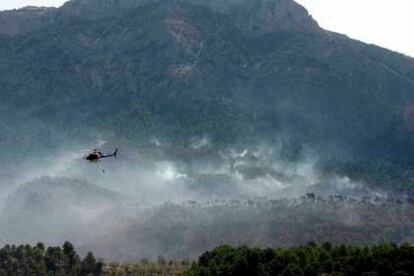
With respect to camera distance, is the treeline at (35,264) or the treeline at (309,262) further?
the treeline at (35,264)

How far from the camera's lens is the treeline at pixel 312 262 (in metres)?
138

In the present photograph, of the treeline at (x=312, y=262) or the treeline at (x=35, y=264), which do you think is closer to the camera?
the treeline at (x=312, y=262)

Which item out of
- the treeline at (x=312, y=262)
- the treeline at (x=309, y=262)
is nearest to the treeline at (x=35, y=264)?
the treeline at (x=309, y=262)

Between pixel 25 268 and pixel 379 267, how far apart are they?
94.3m

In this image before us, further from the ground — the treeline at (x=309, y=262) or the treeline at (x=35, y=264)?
the treeline at (x=35, y=264)

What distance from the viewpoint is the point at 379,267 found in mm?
137250

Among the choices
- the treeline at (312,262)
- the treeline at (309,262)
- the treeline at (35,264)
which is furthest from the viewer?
the treeline at (35,264)

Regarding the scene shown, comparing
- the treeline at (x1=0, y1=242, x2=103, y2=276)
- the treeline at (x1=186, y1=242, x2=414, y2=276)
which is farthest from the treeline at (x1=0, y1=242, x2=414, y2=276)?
the treeline at (x1=0, y1=242, x2=103, y2=276)

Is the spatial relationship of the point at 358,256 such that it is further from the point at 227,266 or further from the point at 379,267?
the point at 227,266

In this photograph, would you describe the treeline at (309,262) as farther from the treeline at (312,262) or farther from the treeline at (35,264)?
the treeline at (35,264)

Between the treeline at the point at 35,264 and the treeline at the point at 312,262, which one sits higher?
the treeline at the point at 35,264

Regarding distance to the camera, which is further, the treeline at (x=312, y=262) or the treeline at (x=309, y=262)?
the treeline at (x=309, y=262)

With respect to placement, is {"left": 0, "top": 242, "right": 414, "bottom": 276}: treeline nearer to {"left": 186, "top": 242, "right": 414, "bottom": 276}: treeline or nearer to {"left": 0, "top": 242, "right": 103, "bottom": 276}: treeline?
{"left": 186, "top": 242, "right": 414, "bottom": 276}: treeline

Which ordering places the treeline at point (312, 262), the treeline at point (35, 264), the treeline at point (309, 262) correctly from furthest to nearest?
1. the treeline at point (35, 264)
2. the treeline at point (309, 262)
3. the treeline at point (312, 262)
